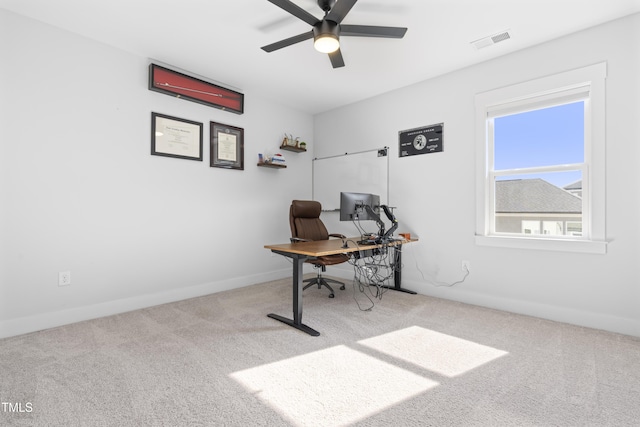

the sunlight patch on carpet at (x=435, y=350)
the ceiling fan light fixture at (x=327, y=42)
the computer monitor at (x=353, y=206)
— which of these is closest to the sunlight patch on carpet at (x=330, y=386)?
the sunlight patch on carpet at (x=435, y=350)

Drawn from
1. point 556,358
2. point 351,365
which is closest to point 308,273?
point 351,365

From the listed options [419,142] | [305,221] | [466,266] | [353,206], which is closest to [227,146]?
[305,221]

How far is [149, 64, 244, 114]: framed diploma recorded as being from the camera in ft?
10.6

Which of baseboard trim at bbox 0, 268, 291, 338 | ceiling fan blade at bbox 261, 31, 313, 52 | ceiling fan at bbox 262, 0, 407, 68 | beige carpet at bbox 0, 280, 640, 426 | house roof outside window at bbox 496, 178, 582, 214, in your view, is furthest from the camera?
house roof outside window at bbox 496, 178, 582, 214

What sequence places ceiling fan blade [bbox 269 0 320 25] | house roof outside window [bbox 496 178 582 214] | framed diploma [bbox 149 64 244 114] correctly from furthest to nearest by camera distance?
framed diploma [bbox 149 64 244 114] < house roof outside window [bbox 496 178 582 214] < ceiling fan blade [bbox 269 0 320 25]

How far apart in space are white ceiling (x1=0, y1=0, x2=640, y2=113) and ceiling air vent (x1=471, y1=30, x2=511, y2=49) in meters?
0.05

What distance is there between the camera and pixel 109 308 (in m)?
2.97

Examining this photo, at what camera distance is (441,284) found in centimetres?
361

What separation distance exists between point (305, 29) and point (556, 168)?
2688 millimetres

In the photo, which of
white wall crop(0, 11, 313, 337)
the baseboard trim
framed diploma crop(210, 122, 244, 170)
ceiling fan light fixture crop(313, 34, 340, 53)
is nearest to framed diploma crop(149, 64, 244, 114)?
white wall crop(0, 11, 313, 337)

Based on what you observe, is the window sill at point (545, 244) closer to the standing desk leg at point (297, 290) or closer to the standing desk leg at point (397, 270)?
the standing desk leg at point (397, 270)

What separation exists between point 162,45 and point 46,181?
5.36 feet

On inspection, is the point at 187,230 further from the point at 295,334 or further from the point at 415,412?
the point at 415,412

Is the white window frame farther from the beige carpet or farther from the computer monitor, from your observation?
the computer monitor
